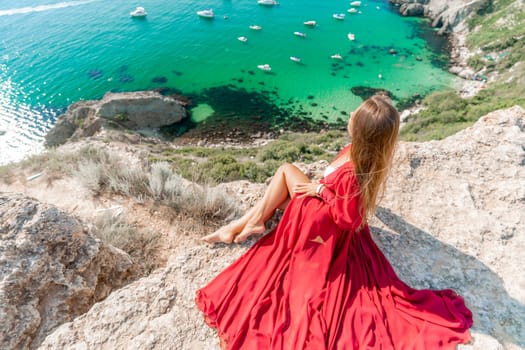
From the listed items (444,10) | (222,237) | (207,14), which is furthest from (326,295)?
(444,10)

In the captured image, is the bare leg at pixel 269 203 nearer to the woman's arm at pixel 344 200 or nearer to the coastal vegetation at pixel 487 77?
the woman's arm at pixel 344 200

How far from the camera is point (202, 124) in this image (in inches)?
914

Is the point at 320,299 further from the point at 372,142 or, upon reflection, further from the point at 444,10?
the point at 444,10

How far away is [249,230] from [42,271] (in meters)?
2.53

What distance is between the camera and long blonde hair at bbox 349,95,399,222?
9.25 feet

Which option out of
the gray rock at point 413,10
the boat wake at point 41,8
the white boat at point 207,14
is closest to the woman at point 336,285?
the white boat at point 207,14

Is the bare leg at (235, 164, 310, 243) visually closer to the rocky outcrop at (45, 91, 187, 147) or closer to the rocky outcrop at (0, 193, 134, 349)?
the rocky outcrop at (0, 193, 134, 349)

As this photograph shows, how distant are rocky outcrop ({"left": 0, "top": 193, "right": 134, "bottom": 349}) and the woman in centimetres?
163

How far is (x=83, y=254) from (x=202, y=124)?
20.3 metres

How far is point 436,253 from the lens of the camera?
4.00 meters

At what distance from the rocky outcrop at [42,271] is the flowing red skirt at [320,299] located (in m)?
1.59

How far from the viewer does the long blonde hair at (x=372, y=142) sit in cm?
282

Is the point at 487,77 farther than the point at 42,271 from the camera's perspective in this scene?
Yes

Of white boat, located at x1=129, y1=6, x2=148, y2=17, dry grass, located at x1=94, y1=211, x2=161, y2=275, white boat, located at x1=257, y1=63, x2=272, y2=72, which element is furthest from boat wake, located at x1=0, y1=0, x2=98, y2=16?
dry grass, located at x1=94, y1=211, x2=161, y2=275
